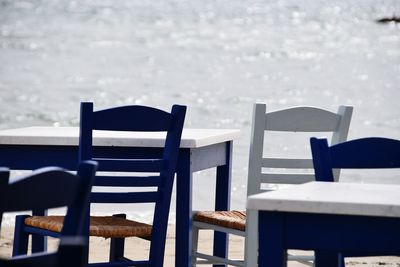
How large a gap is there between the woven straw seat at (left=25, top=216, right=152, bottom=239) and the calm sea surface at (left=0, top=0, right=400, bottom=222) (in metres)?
5.30

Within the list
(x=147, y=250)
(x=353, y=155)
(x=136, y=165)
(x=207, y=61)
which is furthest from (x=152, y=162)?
(x=207, y=61)

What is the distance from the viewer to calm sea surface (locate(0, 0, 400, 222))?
2241 cm

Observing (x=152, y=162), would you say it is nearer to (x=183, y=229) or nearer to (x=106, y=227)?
(x=106, y=227)

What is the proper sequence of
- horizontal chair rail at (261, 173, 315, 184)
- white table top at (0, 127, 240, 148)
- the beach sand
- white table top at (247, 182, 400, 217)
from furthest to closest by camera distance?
1. the beach sand
2. horizontal chair rail at (261, 173, 315, 184)
3. white table top at (0, 127, 240, 148)
4. white table top at (247, 182, 400, 217)

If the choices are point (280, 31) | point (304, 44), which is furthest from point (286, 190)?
point (280, 31)

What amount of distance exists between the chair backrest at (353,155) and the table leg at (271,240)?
589mm

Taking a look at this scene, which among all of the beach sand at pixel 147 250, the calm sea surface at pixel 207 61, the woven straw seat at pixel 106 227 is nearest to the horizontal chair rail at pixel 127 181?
the woven straw seat at pixel 106 227

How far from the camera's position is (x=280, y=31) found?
4344 cm

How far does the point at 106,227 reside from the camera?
12.2 feet

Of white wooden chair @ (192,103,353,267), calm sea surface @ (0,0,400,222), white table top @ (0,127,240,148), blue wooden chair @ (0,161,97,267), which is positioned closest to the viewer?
blue wooden chair @ (0,161,97,267)

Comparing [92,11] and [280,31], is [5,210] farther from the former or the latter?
[92,11]

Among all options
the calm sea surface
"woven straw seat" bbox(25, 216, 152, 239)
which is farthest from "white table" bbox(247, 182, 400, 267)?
the calm sea surface

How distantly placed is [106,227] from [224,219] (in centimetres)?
54

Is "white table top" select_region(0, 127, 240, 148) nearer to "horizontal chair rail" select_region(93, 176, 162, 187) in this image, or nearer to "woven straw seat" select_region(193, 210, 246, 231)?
"horizontal chair rail" select_region(93, 176, 162, 187)
